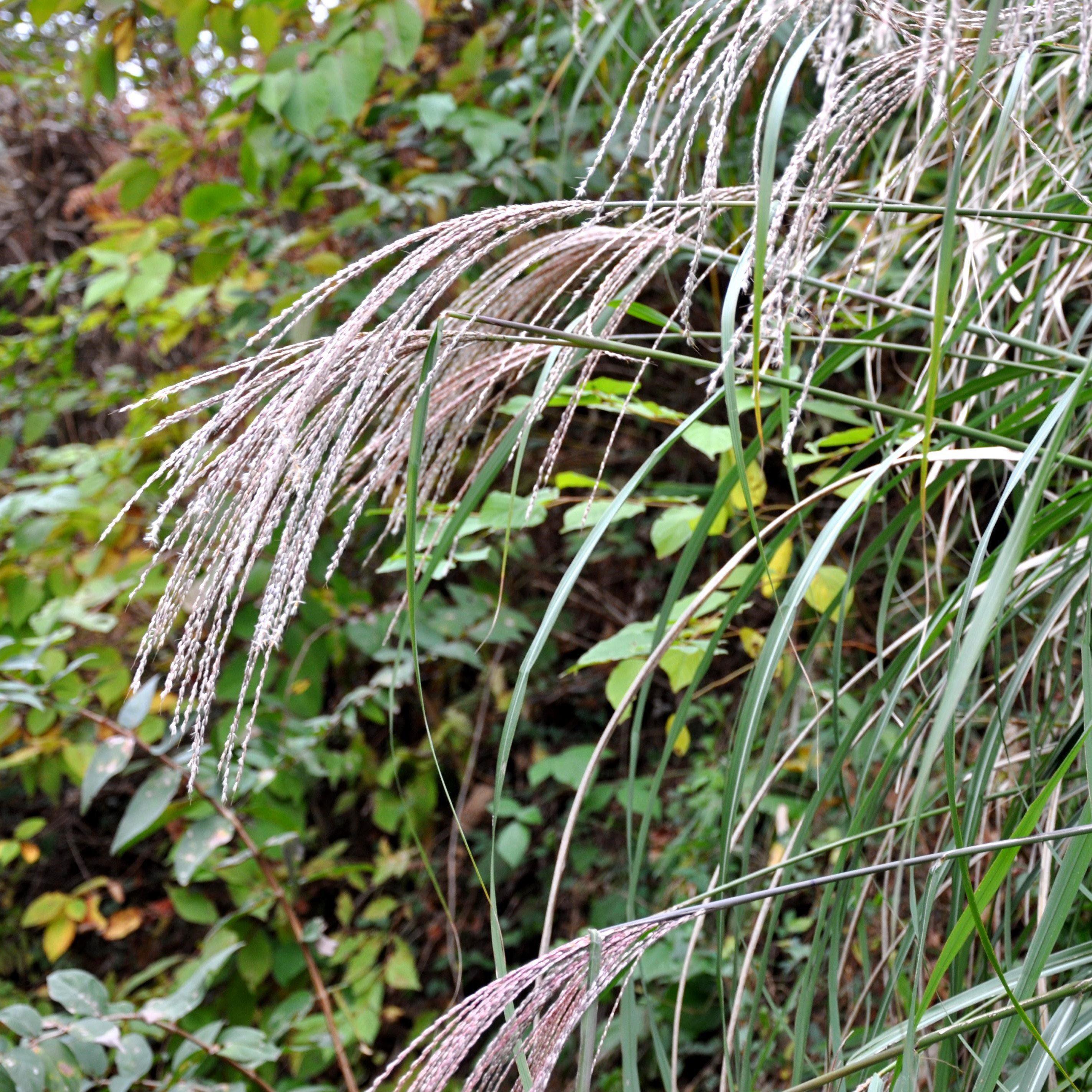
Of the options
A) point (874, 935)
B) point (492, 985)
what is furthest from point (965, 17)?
point (874, 935)

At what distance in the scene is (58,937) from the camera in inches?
71.9

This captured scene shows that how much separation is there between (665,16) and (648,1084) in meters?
1.88

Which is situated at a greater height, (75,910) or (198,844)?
(198,844)

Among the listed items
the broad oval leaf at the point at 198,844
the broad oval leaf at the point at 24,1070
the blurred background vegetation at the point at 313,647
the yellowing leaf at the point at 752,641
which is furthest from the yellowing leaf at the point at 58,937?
the yellowing leaf at the point at 752,641

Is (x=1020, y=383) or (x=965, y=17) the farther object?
(x=1020, y=383)

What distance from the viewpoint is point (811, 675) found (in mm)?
1520

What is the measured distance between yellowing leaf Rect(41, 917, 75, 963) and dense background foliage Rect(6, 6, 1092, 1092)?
13mm

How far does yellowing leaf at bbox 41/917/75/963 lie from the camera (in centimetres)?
179

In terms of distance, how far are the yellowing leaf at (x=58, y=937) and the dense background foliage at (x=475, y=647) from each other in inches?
0.5

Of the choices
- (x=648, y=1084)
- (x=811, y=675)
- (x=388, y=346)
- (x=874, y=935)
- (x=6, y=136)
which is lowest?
(x=648, y=1084)

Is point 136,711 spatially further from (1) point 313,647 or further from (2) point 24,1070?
(1) point 313,647

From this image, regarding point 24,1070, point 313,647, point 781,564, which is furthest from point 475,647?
point 24,1070

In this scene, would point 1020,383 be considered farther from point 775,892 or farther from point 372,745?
point 372,745

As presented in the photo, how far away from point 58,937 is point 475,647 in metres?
0.96
